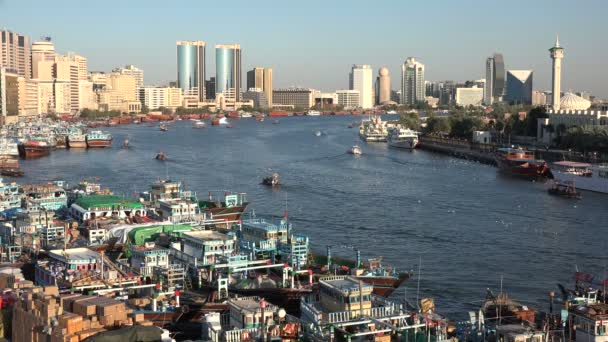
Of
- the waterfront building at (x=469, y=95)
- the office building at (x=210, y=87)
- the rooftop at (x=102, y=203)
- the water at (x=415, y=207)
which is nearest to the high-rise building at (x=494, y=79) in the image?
the waterfront building at (x=469, y=95)

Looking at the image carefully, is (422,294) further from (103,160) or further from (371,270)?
(103,160)

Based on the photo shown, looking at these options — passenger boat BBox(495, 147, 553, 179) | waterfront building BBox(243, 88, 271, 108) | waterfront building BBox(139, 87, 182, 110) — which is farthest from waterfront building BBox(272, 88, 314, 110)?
passenger boat BBox(495, 147, 553, 179)

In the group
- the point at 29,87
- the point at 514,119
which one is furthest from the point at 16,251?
the point at 29,87

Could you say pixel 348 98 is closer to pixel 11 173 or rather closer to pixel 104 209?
pixel 11 173

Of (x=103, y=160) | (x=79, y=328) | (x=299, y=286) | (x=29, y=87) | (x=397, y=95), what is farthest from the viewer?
(x=397, y=95)

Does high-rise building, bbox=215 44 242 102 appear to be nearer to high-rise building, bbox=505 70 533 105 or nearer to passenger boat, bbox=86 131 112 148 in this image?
high-rise building, bbox=505 70 533 105

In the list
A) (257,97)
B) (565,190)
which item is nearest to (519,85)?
(257,97)

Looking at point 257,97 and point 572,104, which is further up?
point 257,97

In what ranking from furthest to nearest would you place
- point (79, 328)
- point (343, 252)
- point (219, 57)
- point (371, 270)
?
point (219, 57) → point (343, 252) → point (371, 270) → point (79, 328)
